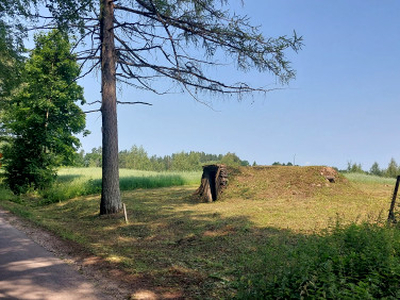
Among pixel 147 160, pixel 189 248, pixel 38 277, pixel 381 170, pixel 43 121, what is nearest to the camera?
pixel 38 277

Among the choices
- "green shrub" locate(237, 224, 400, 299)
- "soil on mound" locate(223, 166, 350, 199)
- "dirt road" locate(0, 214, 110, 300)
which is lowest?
"dirt road" locate(0, 214, 110, 300)

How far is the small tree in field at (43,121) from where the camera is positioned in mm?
19359

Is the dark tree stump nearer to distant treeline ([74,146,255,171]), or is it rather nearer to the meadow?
the meadow

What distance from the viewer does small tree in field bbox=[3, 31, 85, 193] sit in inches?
762

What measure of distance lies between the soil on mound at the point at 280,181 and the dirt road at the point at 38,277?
8.45 meters

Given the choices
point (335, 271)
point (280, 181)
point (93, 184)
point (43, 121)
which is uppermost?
point (43, 121)

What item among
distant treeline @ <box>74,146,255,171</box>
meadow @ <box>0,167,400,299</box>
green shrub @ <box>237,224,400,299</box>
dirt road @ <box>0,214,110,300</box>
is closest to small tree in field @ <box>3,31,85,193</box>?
meadow @ <box>0,167,400,299</box>

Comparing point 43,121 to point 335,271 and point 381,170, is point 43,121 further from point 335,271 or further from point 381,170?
point 381,170

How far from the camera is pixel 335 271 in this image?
3.89 meters

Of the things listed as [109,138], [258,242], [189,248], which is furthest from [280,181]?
[189,248]

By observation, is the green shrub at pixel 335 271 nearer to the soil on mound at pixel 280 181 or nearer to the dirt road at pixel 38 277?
the dirt road at pixel 38 277

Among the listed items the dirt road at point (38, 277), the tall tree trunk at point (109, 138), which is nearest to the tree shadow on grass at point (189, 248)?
the dirt road at point (38, 277)

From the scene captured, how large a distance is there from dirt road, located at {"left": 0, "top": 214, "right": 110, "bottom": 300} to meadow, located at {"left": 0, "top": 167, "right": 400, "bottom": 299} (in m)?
0.70

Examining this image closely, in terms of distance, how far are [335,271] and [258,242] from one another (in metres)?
2.85
